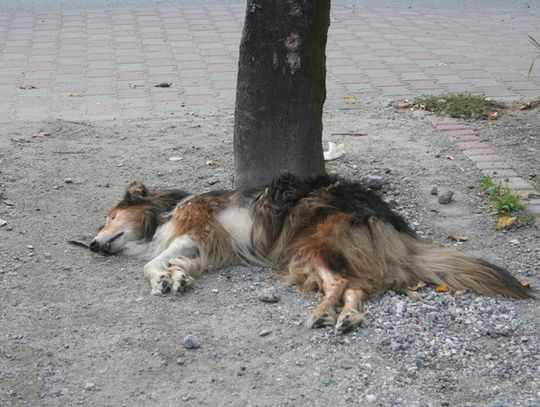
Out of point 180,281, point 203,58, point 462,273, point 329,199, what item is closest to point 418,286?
point 462,273

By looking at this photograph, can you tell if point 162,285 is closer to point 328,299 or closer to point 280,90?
point 328,299

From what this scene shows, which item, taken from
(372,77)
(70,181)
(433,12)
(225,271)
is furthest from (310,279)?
(433,12)

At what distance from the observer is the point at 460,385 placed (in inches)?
164

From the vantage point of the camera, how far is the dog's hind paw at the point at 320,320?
472 centimetres

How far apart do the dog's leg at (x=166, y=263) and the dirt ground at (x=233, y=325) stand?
87mm

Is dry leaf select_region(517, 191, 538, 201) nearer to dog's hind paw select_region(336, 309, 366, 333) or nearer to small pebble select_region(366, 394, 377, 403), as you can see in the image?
dog's hind paw select_region(336, 309, 366, 333)

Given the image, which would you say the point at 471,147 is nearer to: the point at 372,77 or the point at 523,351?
the point at 372,77

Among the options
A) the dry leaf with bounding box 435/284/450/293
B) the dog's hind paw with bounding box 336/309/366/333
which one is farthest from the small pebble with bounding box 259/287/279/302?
the dry leaf with bounding box 435/284/450/293

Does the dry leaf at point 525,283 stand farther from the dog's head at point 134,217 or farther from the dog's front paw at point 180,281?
the dog's head at point 134,217

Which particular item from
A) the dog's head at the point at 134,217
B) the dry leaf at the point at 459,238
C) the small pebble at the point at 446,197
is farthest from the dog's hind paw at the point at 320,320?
the small pebble at the point at 446,197

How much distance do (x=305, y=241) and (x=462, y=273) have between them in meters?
0.95

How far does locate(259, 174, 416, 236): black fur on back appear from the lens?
5.38m

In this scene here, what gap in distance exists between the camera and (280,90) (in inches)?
241

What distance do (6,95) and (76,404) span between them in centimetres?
583
